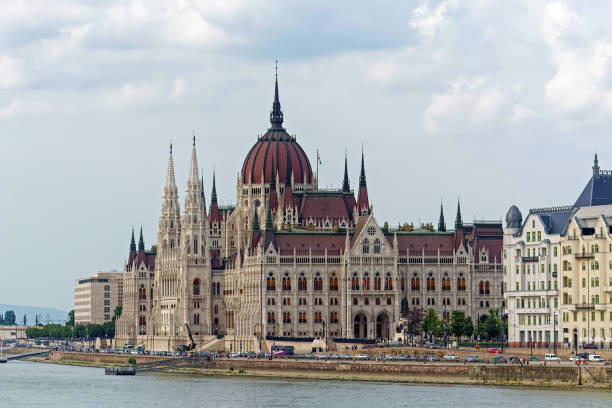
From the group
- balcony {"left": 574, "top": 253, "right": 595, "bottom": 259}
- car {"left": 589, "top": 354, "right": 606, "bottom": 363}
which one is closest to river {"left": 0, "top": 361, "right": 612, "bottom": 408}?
car {"left": 589, "top": 354, "right": 606, "bottom": 363}

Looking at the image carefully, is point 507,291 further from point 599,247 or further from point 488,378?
point 488,378

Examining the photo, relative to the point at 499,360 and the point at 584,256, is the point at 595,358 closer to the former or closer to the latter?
the point at 499,360

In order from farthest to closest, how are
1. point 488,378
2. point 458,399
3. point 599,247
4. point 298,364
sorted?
point 298,364 < point 599,247 < point 488,378 < point 458,399

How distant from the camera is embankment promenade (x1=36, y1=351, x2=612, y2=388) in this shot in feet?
504

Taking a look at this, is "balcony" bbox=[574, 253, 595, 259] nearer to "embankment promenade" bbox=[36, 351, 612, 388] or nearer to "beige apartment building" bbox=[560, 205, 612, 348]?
"beige apartment building" bbox=[560, 205, 612, 348]

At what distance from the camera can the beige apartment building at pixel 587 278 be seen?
575 ft

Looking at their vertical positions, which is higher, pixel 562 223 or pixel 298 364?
pixel 562 223

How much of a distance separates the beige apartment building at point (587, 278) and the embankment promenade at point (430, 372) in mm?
16807

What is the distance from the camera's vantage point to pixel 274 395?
16388cm

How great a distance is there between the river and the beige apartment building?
805 inches

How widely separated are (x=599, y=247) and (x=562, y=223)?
392 inches

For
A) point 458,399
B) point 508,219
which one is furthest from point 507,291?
point 458,399

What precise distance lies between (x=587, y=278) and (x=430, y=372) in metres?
21.1

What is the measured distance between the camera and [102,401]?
165250mm
